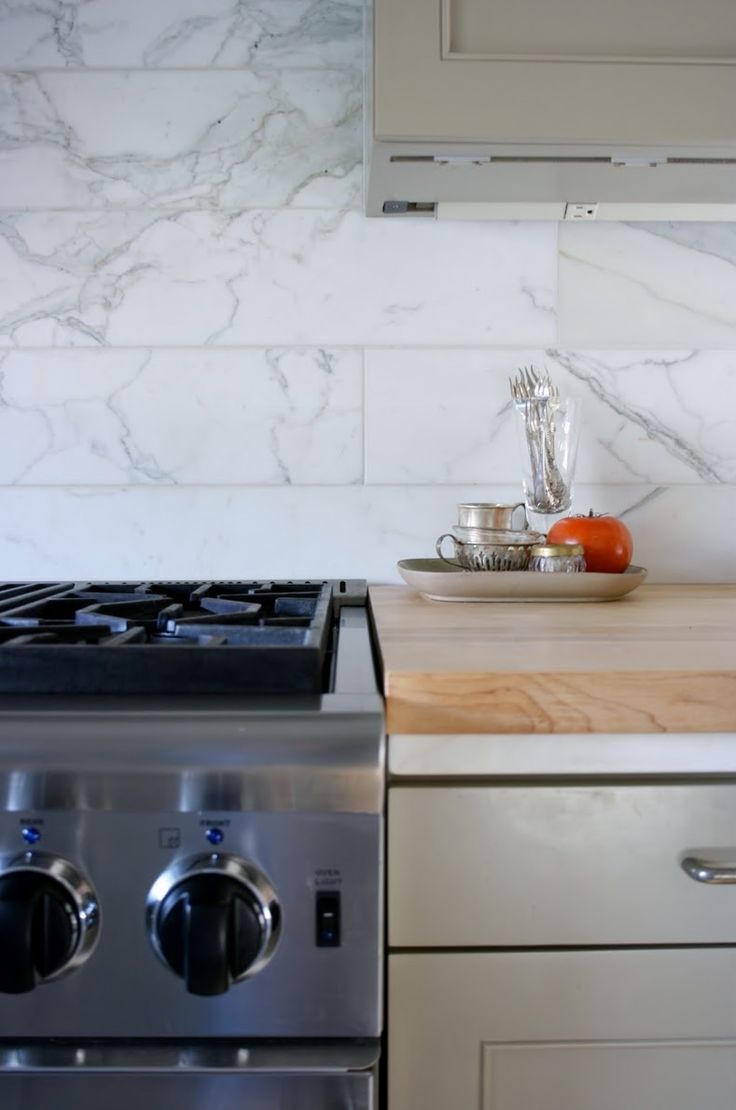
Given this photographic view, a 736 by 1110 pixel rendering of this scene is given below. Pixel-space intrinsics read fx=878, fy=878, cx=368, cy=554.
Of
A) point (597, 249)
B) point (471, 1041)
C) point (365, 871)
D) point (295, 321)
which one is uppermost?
point (597, 249)

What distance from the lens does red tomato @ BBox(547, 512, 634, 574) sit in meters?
1.09

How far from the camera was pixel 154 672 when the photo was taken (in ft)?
2.15

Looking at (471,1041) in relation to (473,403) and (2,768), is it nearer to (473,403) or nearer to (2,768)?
(2,768)

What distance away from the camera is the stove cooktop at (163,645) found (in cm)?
65

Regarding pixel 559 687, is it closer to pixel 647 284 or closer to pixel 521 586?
pixel 521 586

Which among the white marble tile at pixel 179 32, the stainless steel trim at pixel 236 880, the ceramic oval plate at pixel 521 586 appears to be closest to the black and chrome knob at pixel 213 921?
the stainless steel trim at pixel 236 880

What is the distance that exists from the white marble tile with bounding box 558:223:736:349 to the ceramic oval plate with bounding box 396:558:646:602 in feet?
1.31

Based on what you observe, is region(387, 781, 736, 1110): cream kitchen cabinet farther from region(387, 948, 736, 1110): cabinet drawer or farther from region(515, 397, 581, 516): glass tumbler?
region(515, 397, 581, 516): glass tumbler

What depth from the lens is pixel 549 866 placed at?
66 cm

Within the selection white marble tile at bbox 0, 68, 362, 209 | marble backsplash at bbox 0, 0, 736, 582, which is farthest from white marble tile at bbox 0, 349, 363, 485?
white marble tile at bbox 0, 68, 362, 209

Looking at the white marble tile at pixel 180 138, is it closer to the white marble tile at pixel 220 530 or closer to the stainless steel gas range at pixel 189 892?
the white marble tile at pixel 220 530

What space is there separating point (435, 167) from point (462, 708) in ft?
2.20

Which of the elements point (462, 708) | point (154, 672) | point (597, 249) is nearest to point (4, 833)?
point (154, 672)

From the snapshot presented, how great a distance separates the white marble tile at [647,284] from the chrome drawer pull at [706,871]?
79 cm
